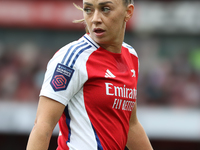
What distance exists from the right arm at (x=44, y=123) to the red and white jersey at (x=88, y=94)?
1.8 inches

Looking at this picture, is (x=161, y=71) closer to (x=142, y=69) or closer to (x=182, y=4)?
(x=142, y=69)

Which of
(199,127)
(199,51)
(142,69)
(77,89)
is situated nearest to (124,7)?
(77,89)

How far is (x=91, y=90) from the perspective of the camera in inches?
102

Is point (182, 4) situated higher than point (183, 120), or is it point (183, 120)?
point (182, 4)

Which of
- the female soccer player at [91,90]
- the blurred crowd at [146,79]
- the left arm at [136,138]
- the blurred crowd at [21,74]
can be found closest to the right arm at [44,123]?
the female soccer player at [91,90]

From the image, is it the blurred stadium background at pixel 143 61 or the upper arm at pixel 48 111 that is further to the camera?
the blurred stadium background at pixel 143 61

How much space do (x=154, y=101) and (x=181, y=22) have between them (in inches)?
129

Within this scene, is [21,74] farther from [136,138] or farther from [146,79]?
[136,138]

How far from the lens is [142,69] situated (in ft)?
35.3

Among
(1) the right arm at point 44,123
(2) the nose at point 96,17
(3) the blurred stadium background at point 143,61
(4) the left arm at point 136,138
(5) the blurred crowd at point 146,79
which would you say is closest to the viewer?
(1) the right arm at point 44,123

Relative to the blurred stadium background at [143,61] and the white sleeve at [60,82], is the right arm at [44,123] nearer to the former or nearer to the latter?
the white sleeve at [60,82]

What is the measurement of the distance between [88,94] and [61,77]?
238 mm

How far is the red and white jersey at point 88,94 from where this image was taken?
2.47m

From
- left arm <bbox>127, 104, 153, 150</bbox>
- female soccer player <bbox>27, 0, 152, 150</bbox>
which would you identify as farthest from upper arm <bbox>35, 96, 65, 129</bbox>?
left arm <bbox>127, 104, 153, 150</bbox>
